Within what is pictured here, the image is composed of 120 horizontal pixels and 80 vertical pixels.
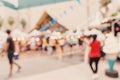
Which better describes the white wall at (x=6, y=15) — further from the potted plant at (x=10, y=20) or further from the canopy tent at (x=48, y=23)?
the canopy tent at (x=48, y=23)

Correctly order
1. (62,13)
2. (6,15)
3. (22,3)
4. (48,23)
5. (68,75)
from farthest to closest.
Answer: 1. (22,3)
2. (48,23)
3. (6,15)
4. (62,13)
5. (68,75)

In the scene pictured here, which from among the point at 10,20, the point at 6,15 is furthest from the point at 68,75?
the point at 6,15

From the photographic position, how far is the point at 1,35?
14672 millimetres

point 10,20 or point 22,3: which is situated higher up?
point 22,3

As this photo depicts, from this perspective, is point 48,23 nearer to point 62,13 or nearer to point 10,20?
point 62,13

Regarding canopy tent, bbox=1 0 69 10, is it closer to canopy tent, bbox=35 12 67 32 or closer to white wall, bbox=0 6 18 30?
white wall, bbox=0 6 18 30

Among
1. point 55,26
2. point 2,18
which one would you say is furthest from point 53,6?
point 2,18

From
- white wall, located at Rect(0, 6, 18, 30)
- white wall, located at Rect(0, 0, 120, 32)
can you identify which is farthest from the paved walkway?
white wall, located at Rect(0, 6, 18, 30)

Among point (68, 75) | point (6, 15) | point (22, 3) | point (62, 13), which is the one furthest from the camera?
point (22, 3)

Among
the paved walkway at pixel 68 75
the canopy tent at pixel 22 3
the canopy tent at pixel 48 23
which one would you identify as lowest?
the paved walkway at pixel 68 75

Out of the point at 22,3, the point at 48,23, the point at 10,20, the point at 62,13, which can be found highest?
the point at 22,3

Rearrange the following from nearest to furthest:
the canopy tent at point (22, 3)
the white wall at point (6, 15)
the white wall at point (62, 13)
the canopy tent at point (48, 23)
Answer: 1. the white wall at point (62, 13)
2. the canopy tent at point (48, 23)
3. the white wall at point (6, 15)
4. the canopy tent at point (22, 3)

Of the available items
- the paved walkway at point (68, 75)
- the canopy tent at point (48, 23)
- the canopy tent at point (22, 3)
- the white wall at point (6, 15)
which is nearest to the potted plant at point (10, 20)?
the white wall at point (6, 15)

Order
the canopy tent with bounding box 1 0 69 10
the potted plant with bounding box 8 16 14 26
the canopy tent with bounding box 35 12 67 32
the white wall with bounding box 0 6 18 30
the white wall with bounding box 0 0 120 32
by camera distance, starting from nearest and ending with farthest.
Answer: the white wall with bounding box 0 0 120 32 < the canopy tent with bounding box 35 12 67 32 < the potted plant with bounding box 8 16 14 26 < the white wall with bounding box 0 6 18 30 < the canopy tent with bounding box 1 0 69 10
